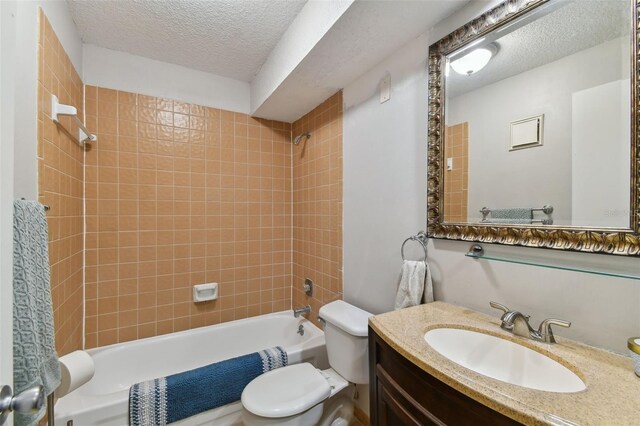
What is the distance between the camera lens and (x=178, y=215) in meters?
2.11

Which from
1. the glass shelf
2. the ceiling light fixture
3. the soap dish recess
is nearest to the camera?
the glass shelf

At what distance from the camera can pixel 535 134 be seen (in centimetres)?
94

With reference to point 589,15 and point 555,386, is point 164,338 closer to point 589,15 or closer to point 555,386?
point 555,386

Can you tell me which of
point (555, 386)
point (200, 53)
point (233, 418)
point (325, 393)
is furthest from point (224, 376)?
point (200, 53)

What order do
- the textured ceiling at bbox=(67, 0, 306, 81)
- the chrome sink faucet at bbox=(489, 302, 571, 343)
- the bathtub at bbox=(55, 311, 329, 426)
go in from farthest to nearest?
the textured ceiling at bbox=(67, 0, 306, 81), the bathtub at bbox=(55, 311, 329, 426), the chrome sink faucet at bbox=(489, 302, 571, 343)

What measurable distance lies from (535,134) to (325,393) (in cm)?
145

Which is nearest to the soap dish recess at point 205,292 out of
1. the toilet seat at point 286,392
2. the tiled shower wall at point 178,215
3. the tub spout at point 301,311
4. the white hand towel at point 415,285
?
the tiled shower wall at point 178,215

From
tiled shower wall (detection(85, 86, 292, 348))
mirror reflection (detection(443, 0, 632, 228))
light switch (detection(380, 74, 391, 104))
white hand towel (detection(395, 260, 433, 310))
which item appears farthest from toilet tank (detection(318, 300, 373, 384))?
light switch (detection(380, 74, 391, 104))

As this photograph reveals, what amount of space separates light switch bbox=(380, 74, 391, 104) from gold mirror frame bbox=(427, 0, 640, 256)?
28 cm

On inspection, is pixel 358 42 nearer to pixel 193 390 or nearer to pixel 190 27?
pixel 190 27

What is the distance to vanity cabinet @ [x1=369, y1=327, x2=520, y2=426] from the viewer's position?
2.04ft

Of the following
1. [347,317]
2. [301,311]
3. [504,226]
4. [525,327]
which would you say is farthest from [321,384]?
[504,226]

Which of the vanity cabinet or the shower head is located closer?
the vanity cabinet

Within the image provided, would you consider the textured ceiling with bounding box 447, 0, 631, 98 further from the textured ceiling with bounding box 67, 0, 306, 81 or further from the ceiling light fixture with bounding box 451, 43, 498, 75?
the textured ceiling with bounding box 67, 0, 306, 81
